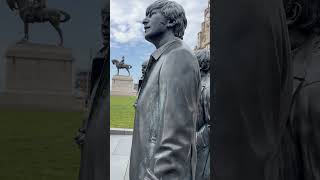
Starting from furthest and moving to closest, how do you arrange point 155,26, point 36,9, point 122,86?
point 122,86, point 155,26, point 36,9

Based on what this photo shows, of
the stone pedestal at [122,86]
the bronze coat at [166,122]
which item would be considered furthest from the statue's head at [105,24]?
the stone pedestal at [122,86]

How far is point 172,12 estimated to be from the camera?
97.7 inches

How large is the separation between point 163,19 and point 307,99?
136cm

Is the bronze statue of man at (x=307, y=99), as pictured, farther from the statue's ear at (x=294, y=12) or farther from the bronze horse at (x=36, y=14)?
the bronze horse at (x=36, y=14)

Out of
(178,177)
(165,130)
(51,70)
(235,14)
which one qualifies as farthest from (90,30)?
(178,177)

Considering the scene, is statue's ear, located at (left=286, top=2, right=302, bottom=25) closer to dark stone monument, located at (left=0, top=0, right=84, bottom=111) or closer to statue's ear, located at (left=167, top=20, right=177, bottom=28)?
dark stone monument, located at (left=0, top=0, right=84, bottom=111)

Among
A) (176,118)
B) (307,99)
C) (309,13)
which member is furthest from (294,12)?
(176,118)

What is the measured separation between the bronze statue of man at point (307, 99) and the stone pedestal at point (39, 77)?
67 cm

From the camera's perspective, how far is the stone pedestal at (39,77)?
115 centimetres

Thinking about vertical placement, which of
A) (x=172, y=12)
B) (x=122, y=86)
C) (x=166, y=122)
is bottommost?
(x=166, y=122)

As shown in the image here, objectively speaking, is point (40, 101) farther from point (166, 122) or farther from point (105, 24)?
point (166, 122)

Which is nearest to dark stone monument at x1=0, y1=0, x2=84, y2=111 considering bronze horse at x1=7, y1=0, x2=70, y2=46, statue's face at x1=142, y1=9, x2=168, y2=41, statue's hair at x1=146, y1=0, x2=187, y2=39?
bronze horse at x1=7, y1=0, x2=70, y2=46

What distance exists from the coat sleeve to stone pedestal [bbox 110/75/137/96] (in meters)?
13.2

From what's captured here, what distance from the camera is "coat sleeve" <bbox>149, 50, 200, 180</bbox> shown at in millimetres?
2004
